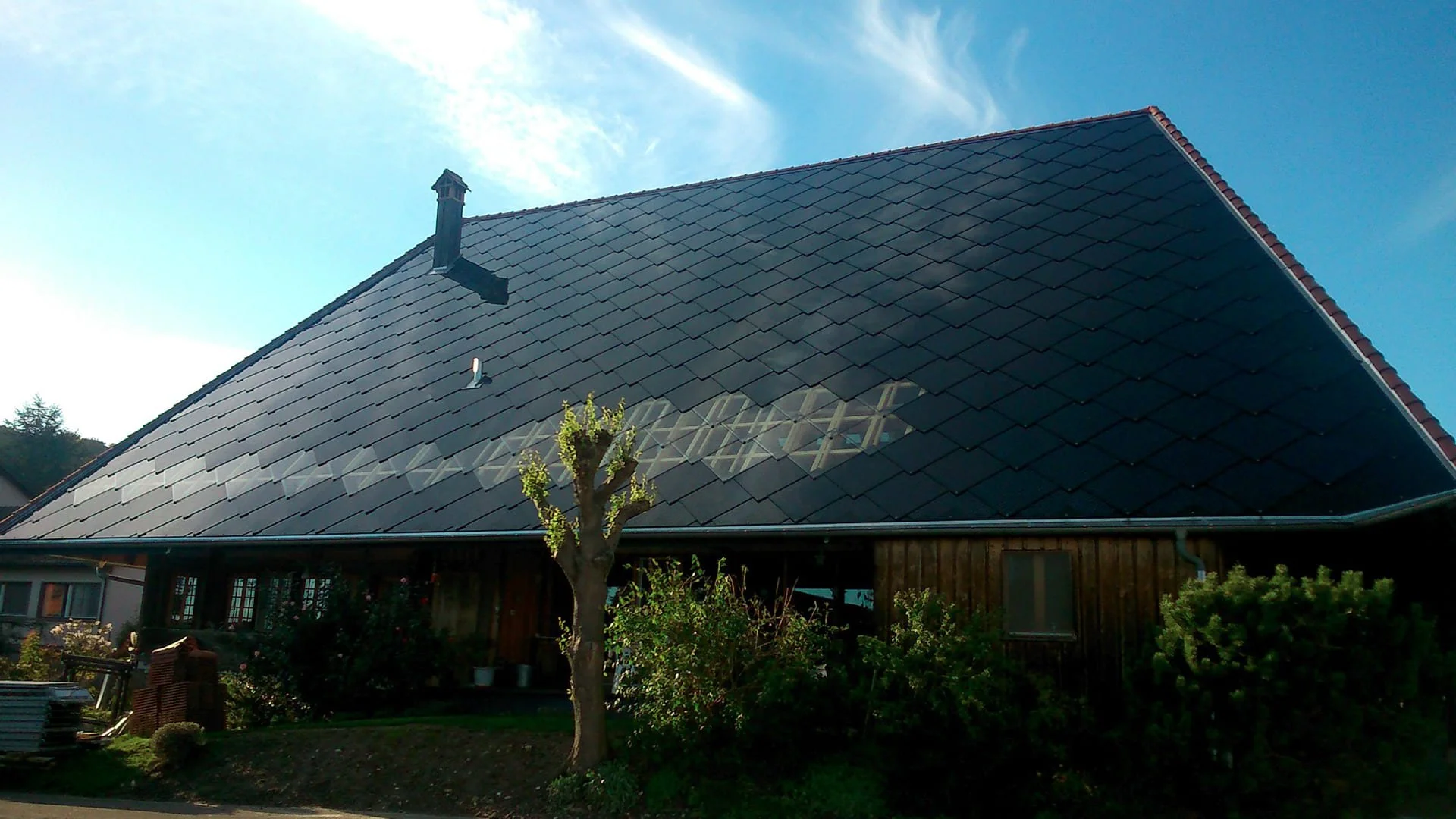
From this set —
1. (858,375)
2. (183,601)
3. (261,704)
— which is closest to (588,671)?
(858,375)

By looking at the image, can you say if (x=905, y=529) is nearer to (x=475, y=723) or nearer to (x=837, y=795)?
(x=837, y=795)

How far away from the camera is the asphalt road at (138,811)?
8969mm

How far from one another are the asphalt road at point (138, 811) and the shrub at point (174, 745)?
543mm

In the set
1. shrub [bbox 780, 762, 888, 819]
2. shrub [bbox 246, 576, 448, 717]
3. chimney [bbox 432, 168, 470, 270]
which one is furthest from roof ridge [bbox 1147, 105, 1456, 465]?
chimney [bbox 432, 168, 470, 270]

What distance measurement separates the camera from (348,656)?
12.6 meters

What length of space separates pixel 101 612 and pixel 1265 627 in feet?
86.6

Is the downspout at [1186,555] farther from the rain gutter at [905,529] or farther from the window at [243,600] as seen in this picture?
the window at [243,600]

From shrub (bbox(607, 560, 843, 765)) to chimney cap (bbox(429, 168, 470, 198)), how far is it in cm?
1412

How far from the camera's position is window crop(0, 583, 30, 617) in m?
26.8

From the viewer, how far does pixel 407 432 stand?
15367 millimetres

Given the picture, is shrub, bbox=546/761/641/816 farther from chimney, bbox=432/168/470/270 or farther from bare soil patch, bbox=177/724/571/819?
chimney, bbox=432/168/470/270

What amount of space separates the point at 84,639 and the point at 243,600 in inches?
100

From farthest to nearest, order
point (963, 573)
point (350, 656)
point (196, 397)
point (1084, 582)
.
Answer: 1. point (196, 397)
2. point (350, 656)
3. point (963, 573)
4. point (1084, 582)

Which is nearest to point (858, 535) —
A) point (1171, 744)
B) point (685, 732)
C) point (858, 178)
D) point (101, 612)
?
point (685, 732)
